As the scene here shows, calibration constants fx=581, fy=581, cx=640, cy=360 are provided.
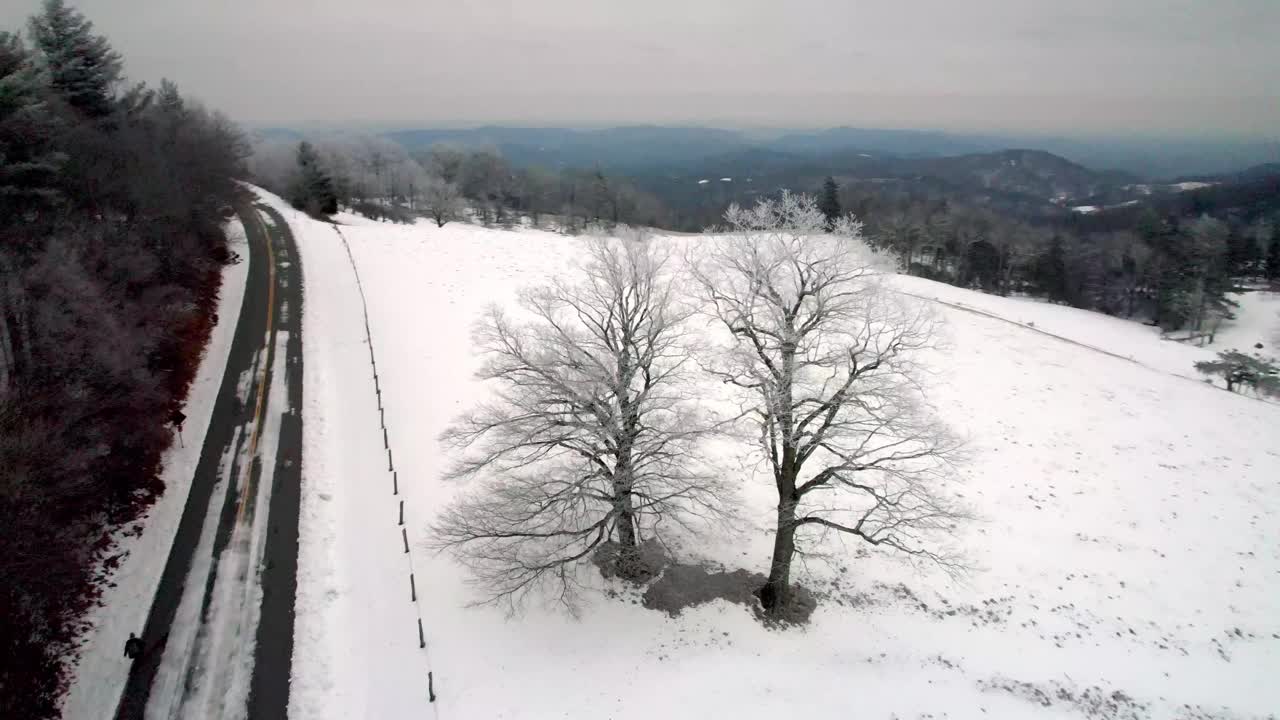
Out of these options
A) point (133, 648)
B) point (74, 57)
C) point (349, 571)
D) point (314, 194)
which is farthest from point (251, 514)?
point (314, 194)

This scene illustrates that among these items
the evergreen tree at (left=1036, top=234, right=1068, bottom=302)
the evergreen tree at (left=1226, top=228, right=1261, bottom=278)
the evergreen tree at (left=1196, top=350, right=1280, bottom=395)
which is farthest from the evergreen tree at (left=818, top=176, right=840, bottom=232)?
the evergreen tree at (left=1226, top=228, right=1261, bottom=278)

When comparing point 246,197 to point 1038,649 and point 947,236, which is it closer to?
point 1038,649

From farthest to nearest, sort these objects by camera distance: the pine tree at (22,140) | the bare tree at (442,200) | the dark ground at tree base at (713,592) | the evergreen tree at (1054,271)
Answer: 1. the bare tree at (442,200)
2. the evergreen tree at (1054,271)
3. the pine tree at (22,140)
4. the dark ground at tree base at (713,592)

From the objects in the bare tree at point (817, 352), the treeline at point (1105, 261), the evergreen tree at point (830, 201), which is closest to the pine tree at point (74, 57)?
the bare tree at point (817, 352)

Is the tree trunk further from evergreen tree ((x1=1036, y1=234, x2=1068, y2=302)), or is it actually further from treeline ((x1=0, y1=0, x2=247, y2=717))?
evergreen tree ((x1=1036, y1=234, x2=1068, y2=302))

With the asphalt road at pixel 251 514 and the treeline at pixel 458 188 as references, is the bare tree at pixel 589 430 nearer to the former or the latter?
the asphalt road at pixel 251 514

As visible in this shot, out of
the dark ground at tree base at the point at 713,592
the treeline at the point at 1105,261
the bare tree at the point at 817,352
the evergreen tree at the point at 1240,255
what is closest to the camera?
the bare tree at the point at 817,352

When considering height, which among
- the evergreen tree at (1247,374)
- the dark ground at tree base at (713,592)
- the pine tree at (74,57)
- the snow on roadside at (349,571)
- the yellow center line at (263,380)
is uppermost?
the pine tree at (74,57)
